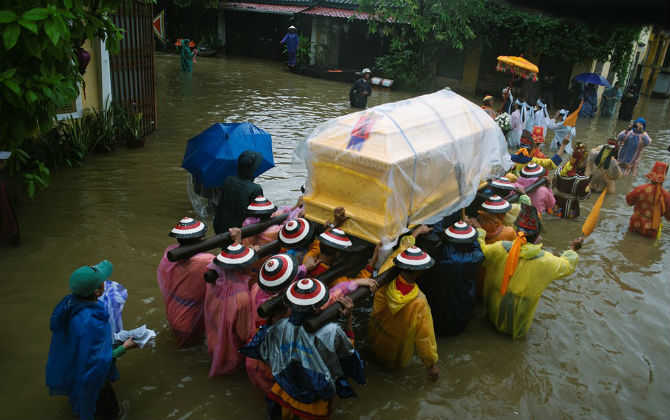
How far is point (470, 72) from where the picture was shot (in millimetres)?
19750

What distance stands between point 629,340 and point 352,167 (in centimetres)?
324

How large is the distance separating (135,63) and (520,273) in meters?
8.19

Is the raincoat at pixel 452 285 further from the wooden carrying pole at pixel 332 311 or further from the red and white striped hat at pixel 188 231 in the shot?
the red and white striped hat at pixel 188 231

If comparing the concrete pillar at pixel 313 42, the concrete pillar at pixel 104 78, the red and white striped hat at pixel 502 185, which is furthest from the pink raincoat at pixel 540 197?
the concrete pillar at pixel 313 42

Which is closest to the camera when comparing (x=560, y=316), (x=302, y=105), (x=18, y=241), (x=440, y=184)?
(x=440, y=184)

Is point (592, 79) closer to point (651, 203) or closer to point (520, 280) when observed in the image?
point (651, 203)

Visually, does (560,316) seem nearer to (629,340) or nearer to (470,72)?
(629,340)

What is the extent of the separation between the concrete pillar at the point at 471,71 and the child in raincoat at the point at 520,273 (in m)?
16.8

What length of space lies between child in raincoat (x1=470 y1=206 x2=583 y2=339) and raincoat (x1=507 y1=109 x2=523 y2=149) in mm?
4887

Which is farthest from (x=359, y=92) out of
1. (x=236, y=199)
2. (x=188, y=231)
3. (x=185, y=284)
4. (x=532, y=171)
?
(x=185, y=284)

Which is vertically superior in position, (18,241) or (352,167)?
(352,167)

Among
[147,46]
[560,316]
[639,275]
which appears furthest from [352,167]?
[147,46]

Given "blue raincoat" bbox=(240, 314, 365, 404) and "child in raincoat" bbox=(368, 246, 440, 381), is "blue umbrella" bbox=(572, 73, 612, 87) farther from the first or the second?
"blue raincoat" bbox=(240, 314, 365, 404)

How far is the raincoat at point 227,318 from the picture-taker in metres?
3.44
